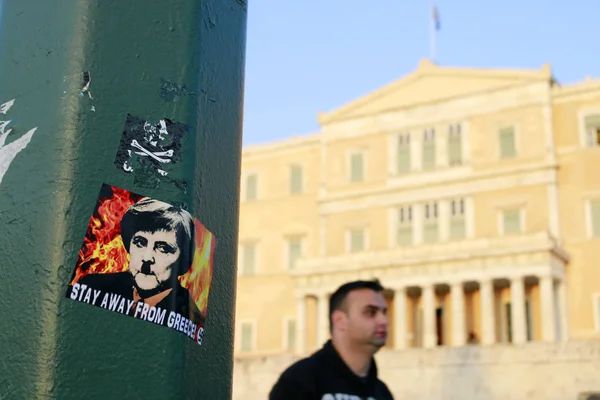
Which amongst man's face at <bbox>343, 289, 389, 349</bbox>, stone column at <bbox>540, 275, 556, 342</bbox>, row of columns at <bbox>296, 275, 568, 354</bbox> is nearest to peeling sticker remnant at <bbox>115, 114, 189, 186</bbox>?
man's face at <bbox>343, 289, 389, 349</bbox>

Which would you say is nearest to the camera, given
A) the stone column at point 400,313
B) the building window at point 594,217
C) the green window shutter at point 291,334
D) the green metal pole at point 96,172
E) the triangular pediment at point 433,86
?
the green metal pole at point 96,172

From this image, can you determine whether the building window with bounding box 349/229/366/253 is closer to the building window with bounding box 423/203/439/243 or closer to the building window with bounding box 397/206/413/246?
the building window with bounding box 397/206/413/246

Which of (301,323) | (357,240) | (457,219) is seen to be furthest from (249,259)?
(457,219)

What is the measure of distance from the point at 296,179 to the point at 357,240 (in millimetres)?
4524

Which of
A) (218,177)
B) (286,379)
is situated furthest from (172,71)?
(286,379)

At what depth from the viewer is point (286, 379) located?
3.44m

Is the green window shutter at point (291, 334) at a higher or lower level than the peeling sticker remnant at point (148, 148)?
higher

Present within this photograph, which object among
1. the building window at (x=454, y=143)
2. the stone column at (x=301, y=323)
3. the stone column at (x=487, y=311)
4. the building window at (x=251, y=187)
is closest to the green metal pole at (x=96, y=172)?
the stone column at (x=487, y=311)

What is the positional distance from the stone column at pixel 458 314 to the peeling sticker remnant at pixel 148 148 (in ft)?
92.1

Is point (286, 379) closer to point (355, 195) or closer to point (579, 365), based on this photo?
point (579, 365)

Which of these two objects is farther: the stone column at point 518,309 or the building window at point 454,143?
the building window at point 454,143

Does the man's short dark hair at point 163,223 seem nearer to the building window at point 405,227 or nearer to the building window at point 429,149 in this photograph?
the building window at point 405,227

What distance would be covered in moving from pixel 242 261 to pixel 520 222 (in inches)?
503

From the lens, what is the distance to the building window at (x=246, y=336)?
36.2 m
